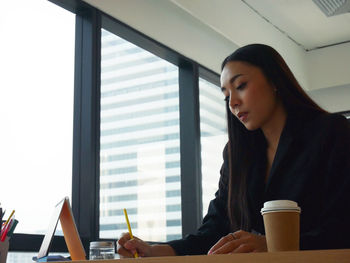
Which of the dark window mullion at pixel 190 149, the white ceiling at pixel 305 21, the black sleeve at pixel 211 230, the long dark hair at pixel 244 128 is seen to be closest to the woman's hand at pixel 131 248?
the black sleeve at pixel 211 230

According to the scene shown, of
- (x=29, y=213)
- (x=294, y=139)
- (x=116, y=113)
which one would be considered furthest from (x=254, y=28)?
(x=294, y=139)

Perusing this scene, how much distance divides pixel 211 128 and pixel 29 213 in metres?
2.00

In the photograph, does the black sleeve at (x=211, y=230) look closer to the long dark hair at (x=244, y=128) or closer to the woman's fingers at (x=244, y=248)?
the long dark hair at (x=244, y=128)

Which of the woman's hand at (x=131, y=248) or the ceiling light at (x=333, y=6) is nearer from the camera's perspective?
the woman's hand at (x=131, y=248)

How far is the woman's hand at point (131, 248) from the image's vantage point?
1.43 m

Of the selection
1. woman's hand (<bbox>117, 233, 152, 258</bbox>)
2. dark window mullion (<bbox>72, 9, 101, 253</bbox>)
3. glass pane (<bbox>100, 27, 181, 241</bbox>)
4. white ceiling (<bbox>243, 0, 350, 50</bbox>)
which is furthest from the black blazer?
white ceiling (<bbox>243, 0, 350, 50</bbox>)

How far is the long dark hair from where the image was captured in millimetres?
1650

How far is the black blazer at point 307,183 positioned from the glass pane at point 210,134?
2.25m

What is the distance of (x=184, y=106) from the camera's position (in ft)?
12.5

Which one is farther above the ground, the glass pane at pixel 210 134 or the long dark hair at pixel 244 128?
the glass pane at pixel 210 134

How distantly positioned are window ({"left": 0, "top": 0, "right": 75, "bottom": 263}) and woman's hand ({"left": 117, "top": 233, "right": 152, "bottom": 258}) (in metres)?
1.03

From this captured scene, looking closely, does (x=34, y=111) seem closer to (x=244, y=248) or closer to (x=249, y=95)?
(x=249, y=95)

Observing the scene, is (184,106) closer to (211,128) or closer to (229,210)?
(211,128)

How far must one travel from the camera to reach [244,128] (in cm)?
182
